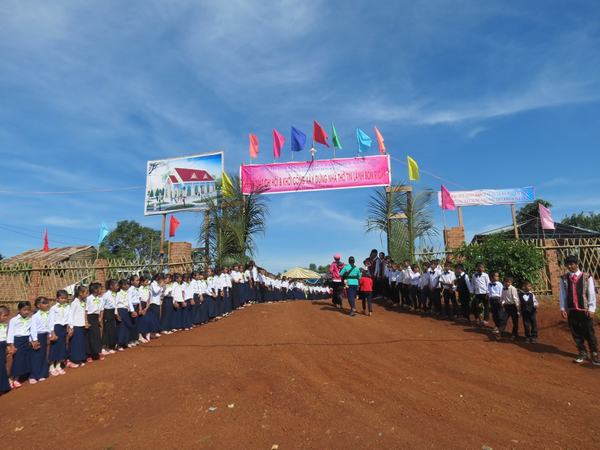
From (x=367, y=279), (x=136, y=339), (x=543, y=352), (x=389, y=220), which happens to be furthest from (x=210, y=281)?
(x=543, y=352)

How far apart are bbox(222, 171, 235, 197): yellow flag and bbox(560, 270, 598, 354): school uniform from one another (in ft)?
37.4

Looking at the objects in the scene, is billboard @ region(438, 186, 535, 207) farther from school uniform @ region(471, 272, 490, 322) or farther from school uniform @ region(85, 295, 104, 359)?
school uniform @ region(85, 295, 104, 359)

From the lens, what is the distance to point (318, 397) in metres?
5.17

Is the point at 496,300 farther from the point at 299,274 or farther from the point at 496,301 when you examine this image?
the point at 299,274

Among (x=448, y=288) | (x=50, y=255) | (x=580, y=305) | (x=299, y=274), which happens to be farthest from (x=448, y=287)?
(x=299, y=274)

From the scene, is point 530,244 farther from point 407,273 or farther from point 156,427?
point 156,427

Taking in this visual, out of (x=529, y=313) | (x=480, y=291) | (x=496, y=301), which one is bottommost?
(x=529, y=313)

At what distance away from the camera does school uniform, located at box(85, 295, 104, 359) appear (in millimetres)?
8055

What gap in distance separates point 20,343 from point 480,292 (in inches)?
376

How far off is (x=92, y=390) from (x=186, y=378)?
1.30m

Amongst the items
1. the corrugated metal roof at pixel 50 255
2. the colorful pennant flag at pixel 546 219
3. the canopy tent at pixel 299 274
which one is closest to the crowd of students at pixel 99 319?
the colorful pennant flag at pixel 546 219

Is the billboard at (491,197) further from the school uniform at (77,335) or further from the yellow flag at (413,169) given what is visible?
the school uniform at (77,335)

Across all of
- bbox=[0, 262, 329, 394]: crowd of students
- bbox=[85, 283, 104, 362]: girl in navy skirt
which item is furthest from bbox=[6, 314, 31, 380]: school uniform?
bbox=[85, 283, 104, 362]: girl in navy skirt

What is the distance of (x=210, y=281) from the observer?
11.6m
